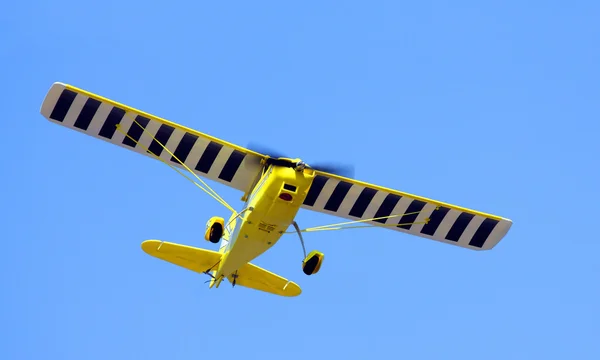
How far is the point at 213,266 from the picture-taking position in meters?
25.2

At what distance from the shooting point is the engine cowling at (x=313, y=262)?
75.5ft

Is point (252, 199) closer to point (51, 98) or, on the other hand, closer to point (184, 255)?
point (184, 255)

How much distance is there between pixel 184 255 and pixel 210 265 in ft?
2.34

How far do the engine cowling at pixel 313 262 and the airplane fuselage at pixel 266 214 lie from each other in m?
0.90

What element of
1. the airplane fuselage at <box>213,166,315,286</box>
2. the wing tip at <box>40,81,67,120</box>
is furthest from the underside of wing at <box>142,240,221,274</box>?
the wing tip at <box>40,81,67,120</box>

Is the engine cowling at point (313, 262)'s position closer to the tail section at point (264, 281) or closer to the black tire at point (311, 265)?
the black tire at point (311, 265)

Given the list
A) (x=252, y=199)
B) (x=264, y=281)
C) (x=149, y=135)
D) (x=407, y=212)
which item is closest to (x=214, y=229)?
(x=252, y=199)

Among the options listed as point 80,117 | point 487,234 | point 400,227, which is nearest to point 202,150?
point 80,117

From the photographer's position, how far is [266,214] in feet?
71.7

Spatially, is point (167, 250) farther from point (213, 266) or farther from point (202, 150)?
point (202, 150)

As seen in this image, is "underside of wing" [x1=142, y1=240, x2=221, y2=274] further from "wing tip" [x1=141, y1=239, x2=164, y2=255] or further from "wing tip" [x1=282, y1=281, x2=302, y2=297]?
"wing tip" [x1=282, y1=281, x2=302, y2=297]

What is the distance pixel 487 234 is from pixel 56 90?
463 inches

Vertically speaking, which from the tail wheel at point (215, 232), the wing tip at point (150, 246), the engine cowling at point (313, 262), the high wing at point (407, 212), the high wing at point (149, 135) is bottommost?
the wing tip at point (150, 246)

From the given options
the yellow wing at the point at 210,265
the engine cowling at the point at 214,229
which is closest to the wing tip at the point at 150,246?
the yellow wing at the point at 210,265
